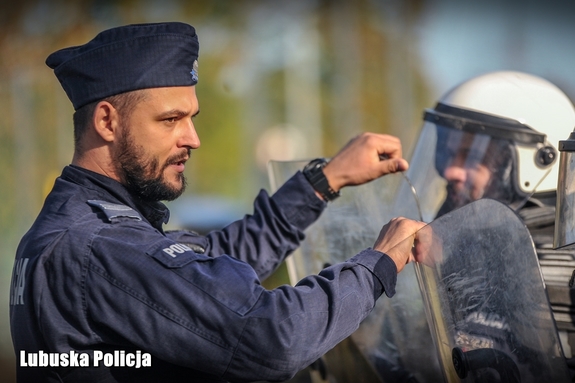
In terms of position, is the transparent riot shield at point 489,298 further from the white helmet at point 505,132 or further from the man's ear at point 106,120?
the white helmet at point 505,132

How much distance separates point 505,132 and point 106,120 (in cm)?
182

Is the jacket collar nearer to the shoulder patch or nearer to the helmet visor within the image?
the shoulder patch

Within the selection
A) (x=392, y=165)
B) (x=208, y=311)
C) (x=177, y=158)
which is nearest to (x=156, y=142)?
(x=177, y=158)

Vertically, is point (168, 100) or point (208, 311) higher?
point (168, 100)

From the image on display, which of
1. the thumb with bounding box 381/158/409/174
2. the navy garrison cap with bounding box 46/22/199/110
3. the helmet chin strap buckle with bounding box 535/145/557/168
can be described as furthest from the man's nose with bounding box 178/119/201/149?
the helmet chin strap buckle with bounding box 535/145/557/168

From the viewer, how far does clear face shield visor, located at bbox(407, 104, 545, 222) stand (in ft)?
10.7

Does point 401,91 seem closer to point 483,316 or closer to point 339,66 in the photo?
point 339,66

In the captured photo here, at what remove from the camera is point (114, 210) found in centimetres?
199

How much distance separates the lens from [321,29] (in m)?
13.8

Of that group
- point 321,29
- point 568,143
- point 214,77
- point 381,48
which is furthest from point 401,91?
point 568,143

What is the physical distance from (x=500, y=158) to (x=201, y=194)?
9278 mm

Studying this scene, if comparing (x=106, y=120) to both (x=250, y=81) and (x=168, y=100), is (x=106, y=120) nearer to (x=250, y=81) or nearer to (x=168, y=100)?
(x=168, y=100)

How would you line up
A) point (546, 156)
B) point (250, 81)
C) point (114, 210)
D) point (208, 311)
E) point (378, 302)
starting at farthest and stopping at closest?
point (250, 81) < point (546, 156) < point (378, 302) < point (114, 210) < point (208, 311)

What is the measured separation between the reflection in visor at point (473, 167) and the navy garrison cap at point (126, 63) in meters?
1.54
